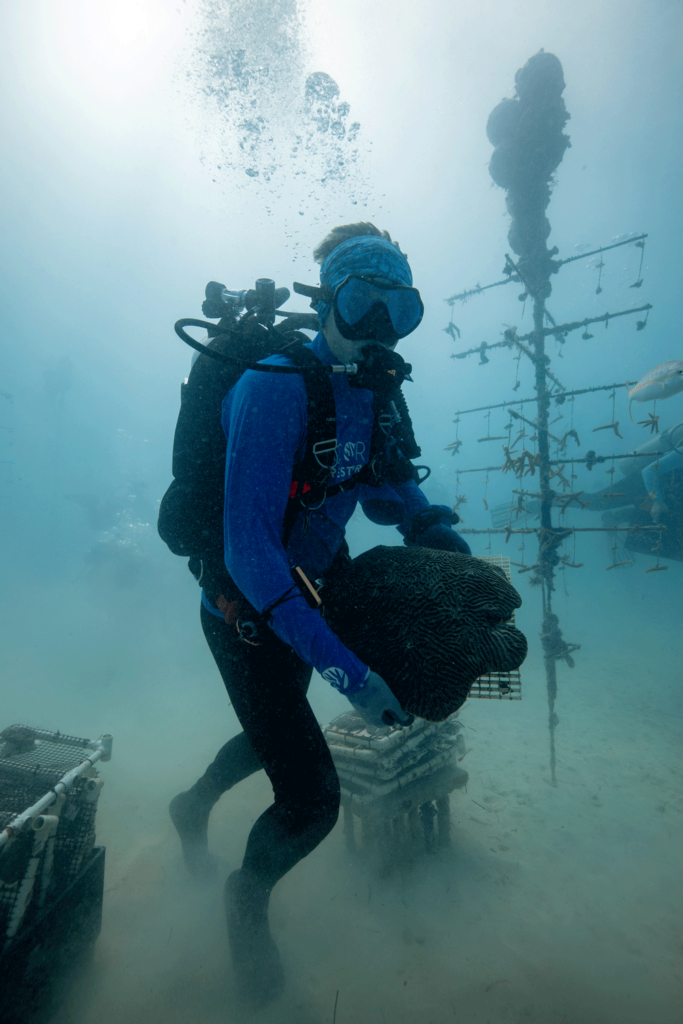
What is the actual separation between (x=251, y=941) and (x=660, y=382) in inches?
483

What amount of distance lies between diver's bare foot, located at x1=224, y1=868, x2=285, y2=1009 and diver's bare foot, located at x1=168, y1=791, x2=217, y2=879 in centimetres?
117

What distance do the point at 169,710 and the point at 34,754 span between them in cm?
1014

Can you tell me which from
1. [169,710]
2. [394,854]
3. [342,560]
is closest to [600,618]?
[169,710]

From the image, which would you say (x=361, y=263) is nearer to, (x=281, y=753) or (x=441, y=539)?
(x=441, y=539)

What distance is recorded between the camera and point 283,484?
183 cm

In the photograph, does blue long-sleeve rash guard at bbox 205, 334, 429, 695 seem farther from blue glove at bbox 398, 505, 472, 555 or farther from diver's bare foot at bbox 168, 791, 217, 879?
diver's bare foot at bbox 168, 791, 217, 879

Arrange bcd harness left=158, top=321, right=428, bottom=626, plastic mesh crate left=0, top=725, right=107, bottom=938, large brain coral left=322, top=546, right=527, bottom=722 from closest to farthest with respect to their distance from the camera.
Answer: large brain coral left=322, top=546, right=527, bottom=722 → bcd harness left=158, top=321, right=428, bottom=626 → plastic mesh crate left=0, top=725, right=107, bottom=938

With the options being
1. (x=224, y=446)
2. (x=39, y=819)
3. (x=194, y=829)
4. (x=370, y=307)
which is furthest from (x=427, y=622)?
(x=194, y=829)

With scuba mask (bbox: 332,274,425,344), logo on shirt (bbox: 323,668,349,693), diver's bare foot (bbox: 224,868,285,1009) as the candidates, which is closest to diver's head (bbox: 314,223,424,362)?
scuba mask (bbox: 332,274,425,344)

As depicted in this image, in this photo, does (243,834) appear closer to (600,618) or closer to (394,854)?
(394,854)

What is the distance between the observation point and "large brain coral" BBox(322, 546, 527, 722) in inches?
66.5

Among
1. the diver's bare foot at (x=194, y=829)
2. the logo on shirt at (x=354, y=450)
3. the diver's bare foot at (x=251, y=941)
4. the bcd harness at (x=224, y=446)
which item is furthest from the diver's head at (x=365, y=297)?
the diver's bare foot at (x=194, y=829)

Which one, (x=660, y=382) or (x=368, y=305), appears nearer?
(x=368, y=305)

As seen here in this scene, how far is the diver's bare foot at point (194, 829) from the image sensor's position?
3516 millimetres
